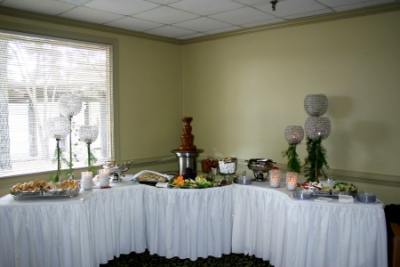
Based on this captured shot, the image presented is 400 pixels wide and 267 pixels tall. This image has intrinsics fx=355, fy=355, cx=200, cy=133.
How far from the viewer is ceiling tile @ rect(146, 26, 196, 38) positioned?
463 centimetres

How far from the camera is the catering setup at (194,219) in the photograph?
281cm

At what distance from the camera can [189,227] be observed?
3.41 metres

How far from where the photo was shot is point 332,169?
13.2ft

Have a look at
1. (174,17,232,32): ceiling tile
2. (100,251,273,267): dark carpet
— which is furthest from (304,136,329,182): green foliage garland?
(174,17,232,32): ceiling tile

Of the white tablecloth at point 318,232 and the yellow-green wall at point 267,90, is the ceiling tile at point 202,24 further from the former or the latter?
the white tablecloth at point 318,232

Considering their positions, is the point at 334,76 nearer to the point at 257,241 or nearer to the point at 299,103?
the point at 299,103

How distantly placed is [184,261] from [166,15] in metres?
2.60

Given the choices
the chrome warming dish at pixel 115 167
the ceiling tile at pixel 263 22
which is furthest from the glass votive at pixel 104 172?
the ceiling tile at pixel 263 22

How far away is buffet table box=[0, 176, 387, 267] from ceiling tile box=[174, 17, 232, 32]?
1.98 metres

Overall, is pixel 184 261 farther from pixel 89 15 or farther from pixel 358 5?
pixel 358 5

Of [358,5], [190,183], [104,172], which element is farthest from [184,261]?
[358,5]

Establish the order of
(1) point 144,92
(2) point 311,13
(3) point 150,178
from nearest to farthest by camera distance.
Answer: (3) point 150,178 < (2) point 311,13 < (1) point 144,92

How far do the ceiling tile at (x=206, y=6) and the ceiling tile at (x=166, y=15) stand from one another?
0.14 meters

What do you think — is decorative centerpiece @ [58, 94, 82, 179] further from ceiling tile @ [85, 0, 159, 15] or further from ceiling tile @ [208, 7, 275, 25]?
ceiling tile @ [208, 7, 275, 25]
